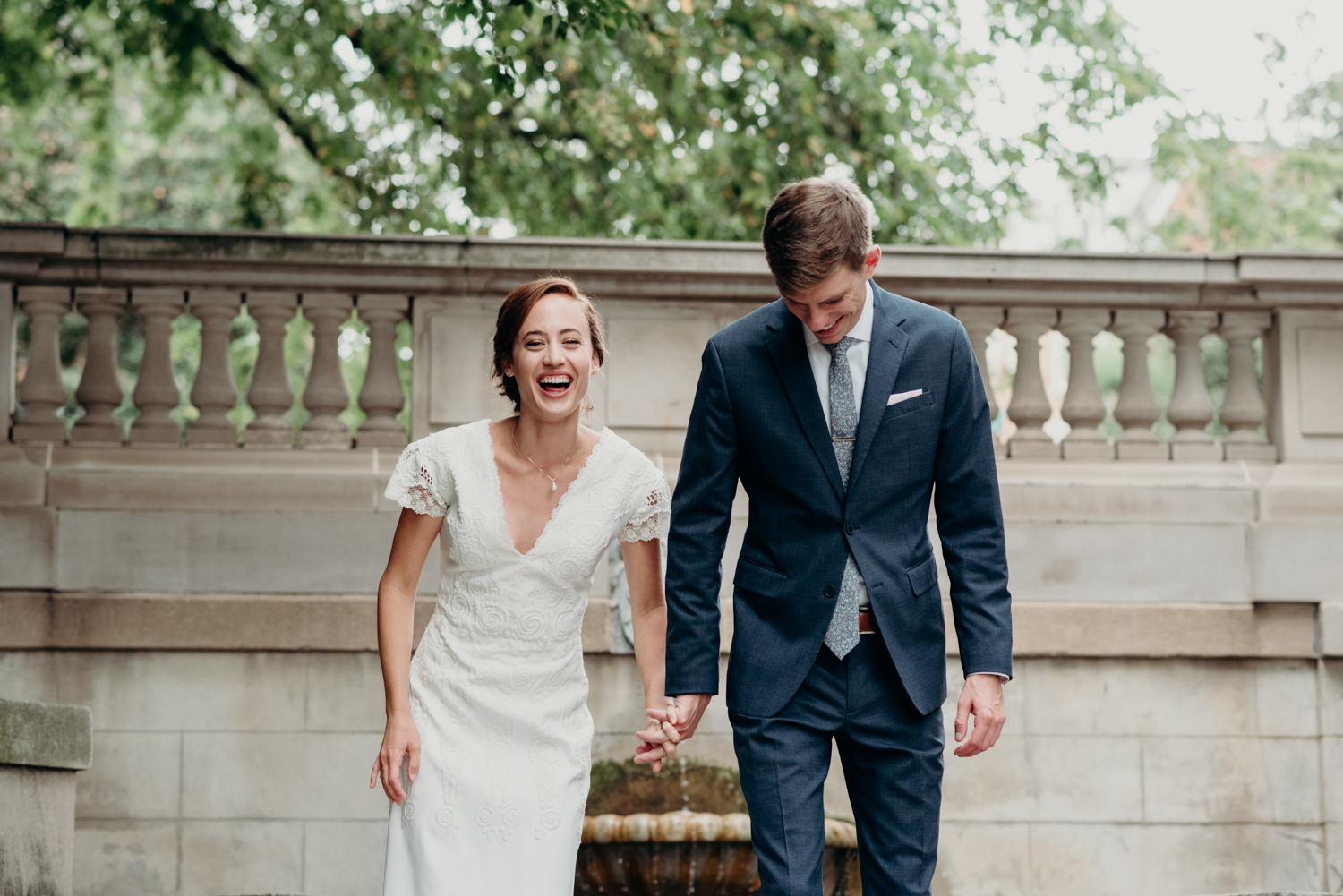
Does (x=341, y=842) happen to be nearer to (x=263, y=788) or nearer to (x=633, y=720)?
(x=263, y=788)

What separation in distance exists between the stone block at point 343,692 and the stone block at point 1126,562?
282 centimetres

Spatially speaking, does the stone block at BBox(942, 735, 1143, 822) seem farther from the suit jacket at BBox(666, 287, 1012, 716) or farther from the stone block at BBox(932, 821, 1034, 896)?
the suit jacket at BBox(666, 287, 1012, 716)

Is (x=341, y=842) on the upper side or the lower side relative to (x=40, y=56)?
lower

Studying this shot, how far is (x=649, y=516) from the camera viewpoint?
319cm

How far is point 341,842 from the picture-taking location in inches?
210

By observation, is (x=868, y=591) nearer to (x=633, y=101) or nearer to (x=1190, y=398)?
(x=1190, y=398)

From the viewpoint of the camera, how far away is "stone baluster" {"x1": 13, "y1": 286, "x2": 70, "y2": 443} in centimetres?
534

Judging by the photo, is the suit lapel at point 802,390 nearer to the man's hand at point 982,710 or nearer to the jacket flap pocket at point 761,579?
the jacket flap pocket at point 761,579

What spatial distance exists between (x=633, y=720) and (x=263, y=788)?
1.60 meters

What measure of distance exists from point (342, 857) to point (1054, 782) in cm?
310

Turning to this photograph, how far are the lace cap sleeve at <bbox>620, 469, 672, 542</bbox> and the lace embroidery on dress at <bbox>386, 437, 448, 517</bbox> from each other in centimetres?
48

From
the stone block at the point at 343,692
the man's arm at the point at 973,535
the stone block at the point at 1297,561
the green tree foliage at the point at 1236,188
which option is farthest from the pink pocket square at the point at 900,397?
the green tree foliage at the point at 1236,188

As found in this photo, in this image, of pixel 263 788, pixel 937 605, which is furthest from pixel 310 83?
pixel 937 605

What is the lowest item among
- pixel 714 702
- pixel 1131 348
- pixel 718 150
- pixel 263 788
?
pixel 263 788
